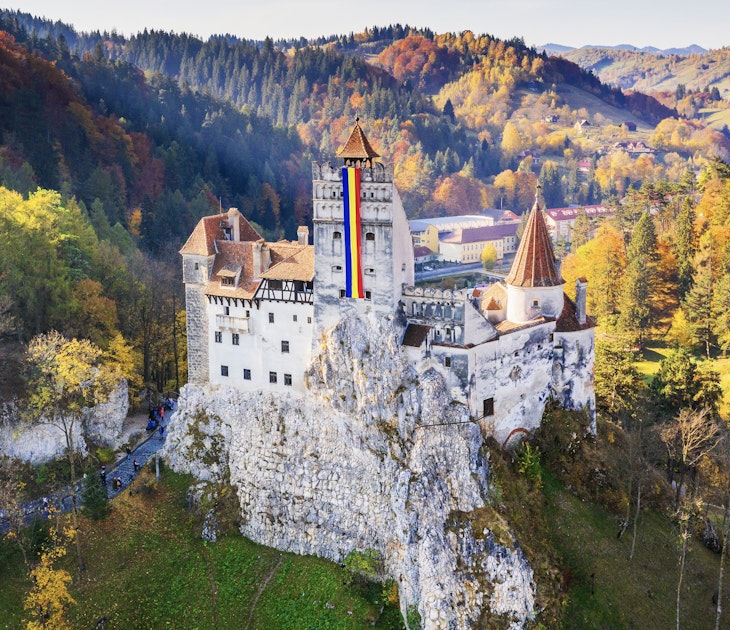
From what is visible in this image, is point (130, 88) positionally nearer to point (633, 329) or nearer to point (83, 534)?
point (633, 329)

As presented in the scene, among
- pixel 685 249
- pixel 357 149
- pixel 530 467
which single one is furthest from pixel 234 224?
pixel 685 249

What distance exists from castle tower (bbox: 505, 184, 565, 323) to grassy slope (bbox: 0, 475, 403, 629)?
737 inches

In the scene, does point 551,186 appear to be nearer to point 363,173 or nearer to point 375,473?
point 363,173

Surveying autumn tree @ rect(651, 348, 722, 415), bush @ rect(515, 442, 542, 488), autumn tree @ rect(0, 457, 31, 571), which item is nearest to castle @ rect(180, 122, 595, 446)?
bush @ rect(515, 442, 542, 488)

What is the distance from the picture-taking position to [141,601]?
4631 centimetres

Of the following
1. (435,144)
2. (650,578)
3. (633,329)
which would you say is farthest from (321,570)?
(435,144)

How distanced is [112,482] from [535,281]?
98.6 ft

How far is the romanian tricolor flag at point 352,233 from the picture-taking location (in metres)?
46.3

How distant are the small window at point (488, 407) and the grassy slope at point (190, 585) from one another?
38.4 ft

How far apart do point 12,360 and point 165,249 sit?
39036 mm

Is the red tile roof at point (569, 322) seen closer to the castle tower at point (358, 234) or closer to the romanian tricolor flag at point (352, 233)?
the castle tower at point (358, 234)

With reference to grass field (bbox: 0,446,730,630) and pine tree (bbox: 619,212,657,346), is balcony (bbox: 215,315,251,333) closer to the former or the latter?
grass field (bbox: 0,446,730,630)

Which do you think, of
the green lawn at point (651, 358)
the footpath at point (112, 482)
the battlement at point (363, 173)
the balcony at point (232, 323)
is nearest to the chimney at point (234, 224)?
the balcony at point (232, 323)

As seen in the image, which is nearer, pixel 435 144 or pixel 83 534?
pixel 83 534
